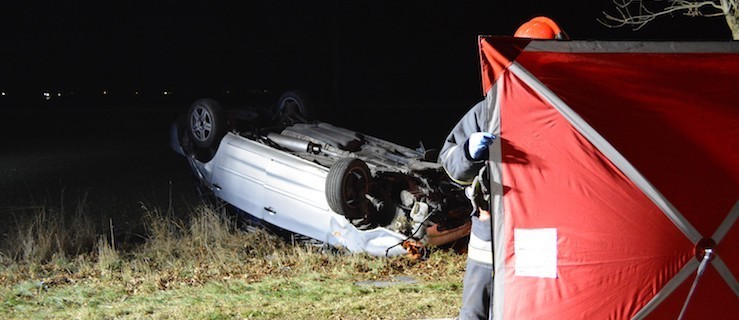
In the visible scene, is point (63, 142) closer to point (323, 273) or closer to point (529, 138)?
point (323, 273)

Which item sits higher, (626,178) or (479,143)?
(479,143)

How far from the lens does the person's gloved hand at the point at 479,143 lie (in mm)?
2830

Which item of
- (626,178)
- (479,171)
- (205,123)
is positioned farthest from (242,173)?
(626,178)

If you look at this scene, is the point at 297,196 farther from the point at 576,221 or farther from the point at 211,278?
the point at 576,221

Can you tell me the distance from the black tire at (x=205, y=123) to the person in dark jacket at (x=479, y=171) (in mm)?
5608

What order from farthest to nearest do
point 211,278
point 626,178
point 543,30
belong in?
point 211,278
point 543,30
point 626,178

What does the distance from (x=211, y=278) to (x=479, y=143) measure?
4.11m

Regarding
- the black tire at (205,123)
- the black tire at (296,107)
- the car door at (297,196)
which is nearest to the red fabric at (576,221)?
the car door at (297,196)

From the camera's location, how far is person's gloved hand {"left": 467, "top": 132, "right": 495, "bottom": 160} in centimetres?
283

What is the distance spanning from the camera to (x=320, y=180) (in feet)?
24.1

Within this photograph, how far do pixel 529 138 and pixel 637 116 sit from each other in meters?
0.41

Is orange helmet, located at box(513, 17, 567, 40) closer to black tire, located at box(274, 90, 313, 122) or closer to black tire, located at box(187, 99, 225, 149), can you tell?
black tire, located at box(187, 99, 225, 149)

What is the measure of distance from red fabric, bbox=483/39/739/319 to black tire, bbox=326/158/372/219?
400cm

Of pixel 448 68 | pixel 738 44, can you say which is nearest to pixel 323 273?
pixel 738 44
